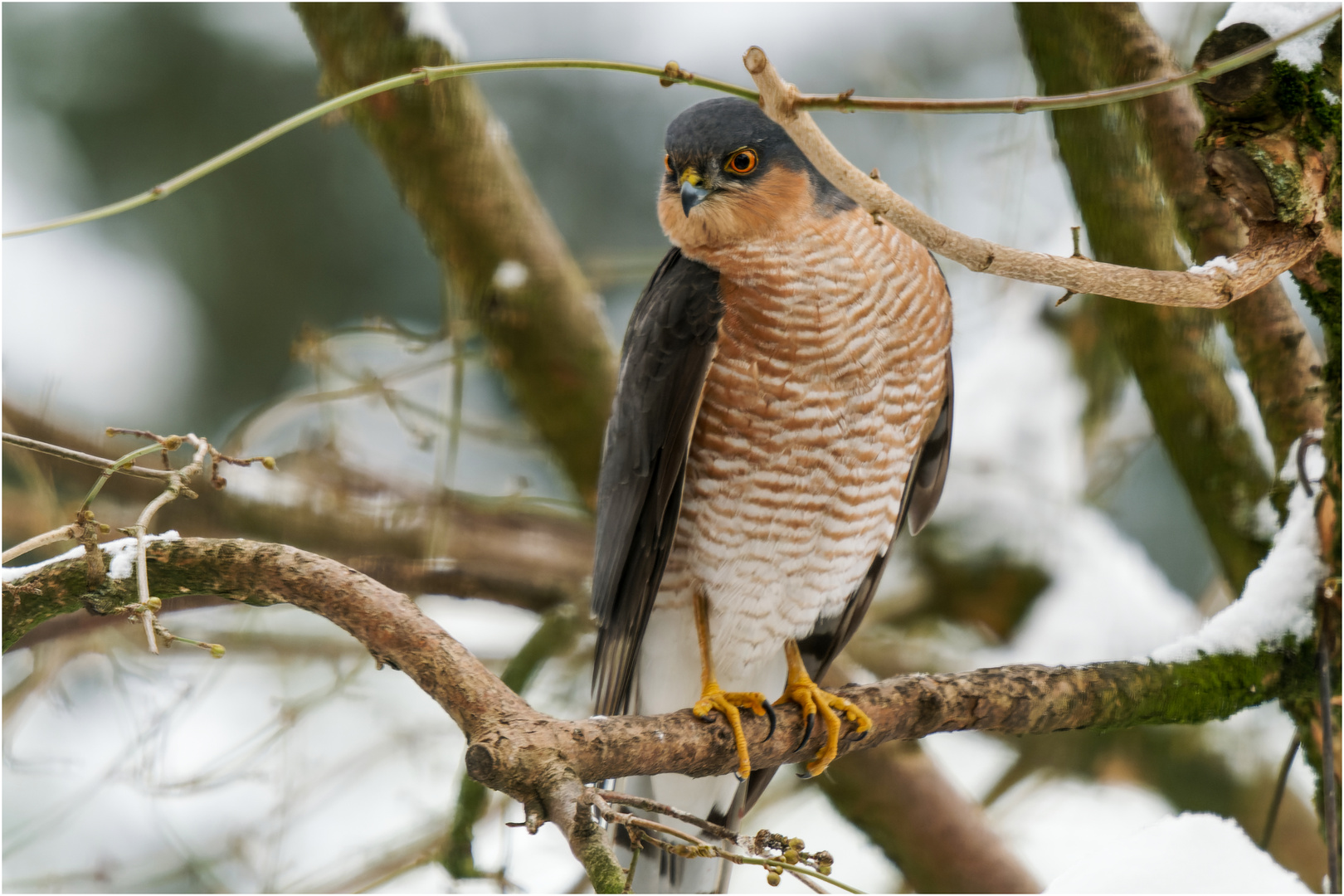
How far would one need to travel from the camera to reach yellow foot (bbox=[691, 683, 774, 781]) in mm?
1998

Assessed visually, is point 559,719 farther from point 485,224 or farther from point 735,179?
point 485,224

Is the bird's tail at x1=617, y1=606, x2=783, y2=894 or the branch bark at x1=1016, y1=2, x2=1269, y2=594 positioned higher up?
the branch bark at x1=1016, y1=2, x2=1269, y2=594

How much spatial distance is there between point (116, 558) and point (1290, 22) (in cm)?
218

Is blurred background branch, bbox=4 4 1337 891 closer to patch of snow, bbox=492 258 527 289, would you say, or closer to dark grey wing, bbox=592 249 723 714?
patch of snow, bbox=492 258 527 289

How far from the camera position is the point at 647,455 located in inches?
87.0

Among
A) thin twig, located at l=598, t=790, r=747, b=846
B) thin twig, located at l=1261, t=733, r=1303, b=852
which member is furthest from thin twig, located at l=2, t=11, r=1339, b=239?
thin twig, located at l=1261, t=733, r=1303, b=852

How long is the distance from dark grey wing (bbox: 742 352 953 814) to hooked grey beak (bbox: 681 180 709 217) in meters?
0.82

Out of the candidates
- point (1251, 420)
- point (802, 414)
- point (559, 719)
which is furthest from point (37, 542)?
point (1251, 420)

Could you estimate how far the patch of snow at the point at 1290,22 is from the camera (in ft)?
5.76

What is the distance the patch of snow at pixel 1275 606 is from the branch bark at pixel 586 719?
5 centimetres

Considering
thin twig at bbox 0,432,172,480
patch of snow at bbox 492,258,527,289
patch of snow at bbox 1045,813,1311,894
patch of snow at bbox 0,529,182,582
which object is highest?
patch of snow at bbox 492,258,527,289

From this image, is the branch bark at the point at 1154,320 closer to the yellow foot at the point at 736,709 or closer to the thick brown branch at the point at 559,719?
the thick brown branch at the point at 559,719

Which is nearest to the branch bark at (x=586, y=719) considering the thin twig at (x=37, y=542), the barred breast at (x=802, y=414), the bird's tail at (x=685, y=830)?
the thin twig at (x=37, y=542)

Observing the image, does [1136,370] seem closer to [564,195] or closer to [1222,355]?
[1222,355]
